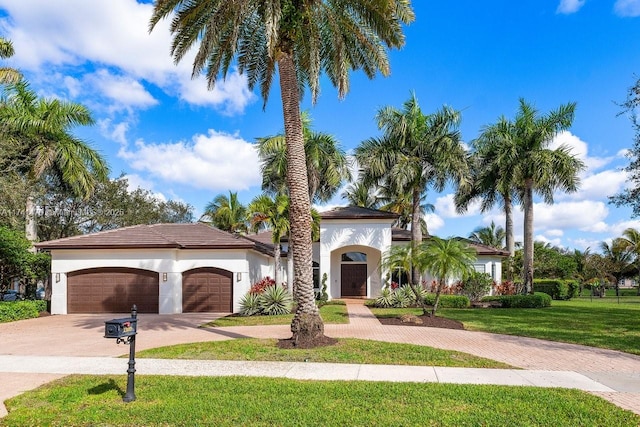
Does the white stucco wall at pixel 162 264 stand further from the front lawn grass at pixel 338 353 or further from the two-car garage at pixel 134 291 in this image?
the front lawn grass at pixel 338 353

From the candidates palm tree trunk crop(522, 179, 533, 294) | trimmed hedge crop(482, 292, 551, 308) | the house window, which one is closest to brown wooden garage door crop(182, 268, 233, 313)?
the house window

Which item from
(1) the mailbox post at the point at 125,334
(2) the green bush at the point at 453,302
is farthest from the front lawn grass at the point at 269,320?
(1) the mailbox post at the point at 125,334

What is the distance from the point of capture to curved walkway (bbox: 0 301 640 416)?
809cm

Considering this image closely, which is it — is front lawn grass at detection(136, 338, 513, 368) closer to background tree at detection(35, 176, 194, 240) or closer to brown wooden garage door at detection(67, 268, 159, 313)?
brown wooden garage door at detection(67, 268, 159, 313)

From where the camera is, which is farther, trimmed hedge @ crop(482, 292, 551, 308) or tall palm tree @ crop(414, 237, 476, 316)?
trimmed hedge @ crop(482, 292, 551, 308)

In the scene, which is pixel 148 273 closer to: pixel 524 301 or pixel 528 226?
pixel 524 301

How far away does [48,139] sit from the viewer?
24.8 m

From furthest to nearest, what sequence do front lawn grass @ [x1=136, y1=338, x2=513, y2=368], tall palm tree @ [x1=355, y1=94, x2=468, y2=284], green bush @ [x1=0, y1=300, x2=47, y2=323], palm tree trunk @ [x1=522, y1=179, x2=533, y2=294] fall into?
palm tree trunk @ [x1=522, y1=179, x2=533, y2=294] < tall palm tree @ [x1=355, y1=94, x2=468, y2=284] < green bush @ [x1=0, y1=300, x2=47, y2=323] < front lawn grass @ [x1=136, y1=338, x2=513, y2=368]

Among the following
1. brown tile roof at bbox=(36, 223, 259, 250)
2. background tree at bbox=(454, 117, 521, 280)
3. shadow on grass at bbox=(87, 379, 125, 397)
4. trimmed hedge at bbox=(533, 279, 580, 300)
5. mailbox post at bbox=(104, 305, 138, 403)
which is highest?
background tree at bbox=(454, 117, 521, 280)

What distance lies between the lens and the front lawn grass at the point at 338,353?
9.62 metres

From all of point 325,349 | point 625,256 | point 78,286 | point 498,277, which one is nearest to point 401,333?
point 325,349

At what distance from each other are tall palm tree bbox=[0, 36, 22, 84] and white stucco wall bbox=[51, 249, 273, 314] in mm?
8075

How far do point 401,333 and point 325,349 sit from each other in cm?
427

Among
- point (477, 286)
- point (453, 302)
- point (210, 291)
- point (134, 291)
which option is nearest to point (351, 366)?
point (210, 291)
